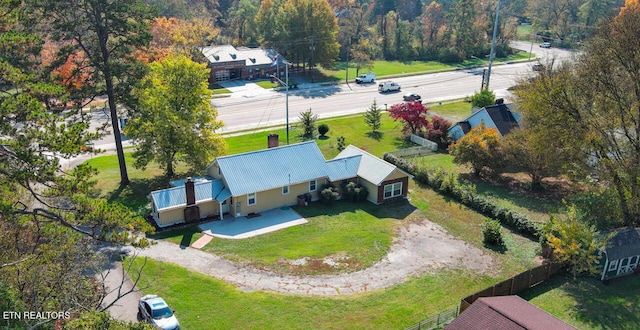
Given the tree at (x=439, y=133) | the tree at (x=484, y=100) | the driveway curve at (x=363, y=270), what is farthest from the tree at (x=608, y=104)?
the tree at (x=484, y=100)

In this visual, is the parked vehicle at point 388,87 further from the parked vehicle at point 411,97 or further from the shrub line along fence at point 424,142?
the shrub line along fence at point 424,142

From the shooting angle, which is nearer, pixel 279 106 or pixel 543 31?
pixel 279 106

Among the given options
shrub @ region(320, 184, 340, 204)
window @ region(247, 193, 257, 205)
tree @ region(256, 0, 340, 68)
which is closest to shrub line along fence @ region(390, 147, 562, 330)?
shrub @ region(320, 184, 340, 204)

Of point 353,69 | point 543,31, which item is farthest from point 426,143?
point 543,31

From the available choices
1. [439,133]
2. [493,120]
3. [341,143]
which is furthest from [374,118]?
[493,120]

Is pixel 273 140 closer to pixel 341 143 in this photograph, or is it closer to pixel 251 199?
pixel 251 199

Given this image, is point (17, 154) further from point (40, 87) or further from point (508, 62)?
point (508, 62)
